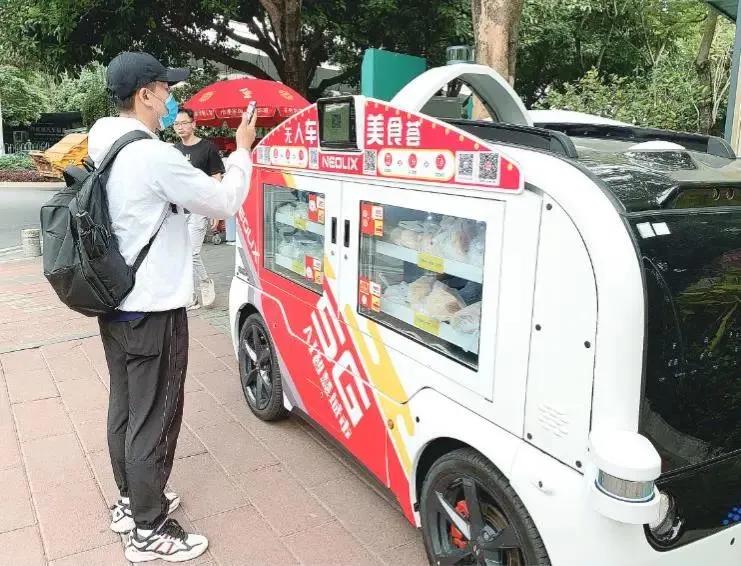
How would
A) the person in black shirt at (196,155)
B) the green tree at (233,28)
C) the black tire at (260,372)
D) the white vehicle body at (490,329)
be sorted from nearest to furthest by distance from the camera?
the white vehicle body at (490,329), the black tire at (260,372), the person in black shirt at (196,155), the green tree at (233,28)

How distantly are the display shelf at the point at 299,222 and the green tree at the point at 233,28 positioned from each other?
833 centimetres

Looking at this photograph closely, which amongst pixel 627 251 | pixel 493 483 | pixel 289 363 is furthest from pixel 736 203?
pixel 289 363

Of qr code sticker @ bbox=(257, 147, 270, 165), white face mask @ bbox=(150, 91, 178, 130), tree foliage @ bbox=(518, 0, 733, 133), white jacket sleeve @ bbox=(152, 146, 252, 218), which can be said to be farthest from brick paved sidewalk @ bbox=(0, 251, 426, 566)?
tree foliage @ bbox=(518, 0, 733, 133)

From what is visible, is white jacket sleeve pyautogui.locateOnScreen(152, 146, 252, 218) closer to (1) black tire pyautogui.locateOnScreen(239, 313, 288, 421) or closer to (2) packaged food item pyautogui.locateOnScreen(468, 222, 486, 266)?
(2) packaged food item pyautogui.locateOnScreen(468, 222, 486, 266)

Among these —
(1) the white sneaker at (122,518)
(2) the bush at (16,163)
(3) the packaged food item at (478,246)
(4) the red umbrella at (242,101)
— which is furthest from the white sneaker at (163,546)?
(2) the bush at (16,163)

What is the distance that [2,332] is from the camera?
610 cm

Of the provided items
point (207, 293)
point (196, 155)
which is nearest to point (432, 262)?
point (196, 155)

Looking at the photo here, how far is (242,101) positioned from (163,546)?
25.7ft

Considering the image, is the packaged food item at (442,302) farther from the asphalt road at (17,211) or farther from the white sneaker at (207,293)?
the asphalt road at (17,211)

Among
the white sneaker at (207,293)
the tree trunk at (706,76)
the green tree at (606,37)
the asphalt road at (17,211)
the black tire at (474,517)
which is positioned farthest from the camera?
the green tree at (606,37)

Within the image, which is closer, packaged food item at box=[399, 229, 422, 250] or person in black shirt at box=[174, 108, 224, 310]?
packaged food item at box=[399, 229, 422, 250]

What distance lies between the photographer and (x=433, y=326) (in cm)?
246

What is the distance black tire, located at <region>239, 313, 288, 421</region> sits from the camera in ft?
12.5

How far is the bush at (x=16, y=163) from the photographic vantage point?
2552cm
